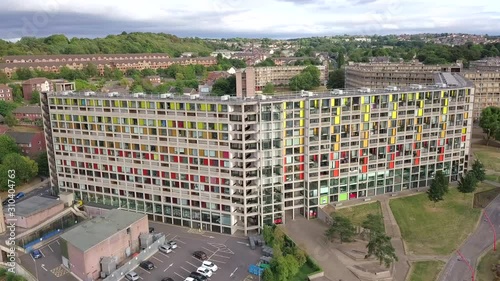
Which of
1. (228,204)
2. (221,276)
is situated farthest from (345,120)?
(221,276)

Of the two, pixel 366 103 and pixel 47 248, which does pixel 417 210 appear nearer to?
pixel 366 103

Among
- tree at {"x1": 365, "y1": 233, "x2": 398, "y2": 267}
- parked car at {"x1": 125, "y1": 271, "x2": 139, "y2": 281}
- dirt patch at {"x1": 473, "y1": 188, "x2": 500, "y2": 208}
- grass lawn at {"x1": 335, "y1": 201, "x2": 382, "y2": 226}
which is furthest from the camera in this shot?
dirt patch at {"x1": 473, "y1": 188, "x2": 500, "y2": 208}

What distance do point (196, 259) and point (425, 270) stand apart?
25.7m

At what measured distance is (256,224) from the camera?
54.4m

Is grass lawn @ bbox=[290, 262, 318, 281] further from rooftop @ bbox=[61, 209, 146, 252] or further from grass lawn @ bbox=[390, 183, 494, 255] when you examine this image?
rooftop @ bbox=[61, 209, 146, 252]

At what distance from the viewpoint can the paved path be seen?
43.9m

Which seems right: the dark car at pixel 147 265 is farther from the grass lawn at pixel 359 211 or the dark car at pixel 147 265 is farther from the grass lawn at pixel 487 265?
the grass lawn at pixel 487 265

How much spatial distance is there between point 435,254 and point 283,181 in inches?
793

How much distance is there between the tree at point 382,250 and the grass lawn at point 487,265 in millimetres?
9260

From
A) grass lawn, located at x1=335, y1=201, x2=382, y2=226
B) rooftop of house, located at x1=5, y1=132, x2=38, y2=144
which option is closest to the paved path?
grass lawn, located at x1=335, y1=201, x2=382, y2=226

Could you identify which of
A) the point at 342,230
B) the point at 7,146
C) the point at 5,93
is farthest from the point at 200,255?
the point at 5,93

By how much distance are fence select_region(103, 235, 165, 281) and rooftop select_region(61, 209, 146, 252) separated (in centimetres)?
367

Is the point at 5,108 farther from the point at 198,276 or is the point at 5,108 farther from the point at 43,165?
the point at 198,276

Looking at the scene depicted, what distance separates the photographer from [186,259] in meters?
47.7
